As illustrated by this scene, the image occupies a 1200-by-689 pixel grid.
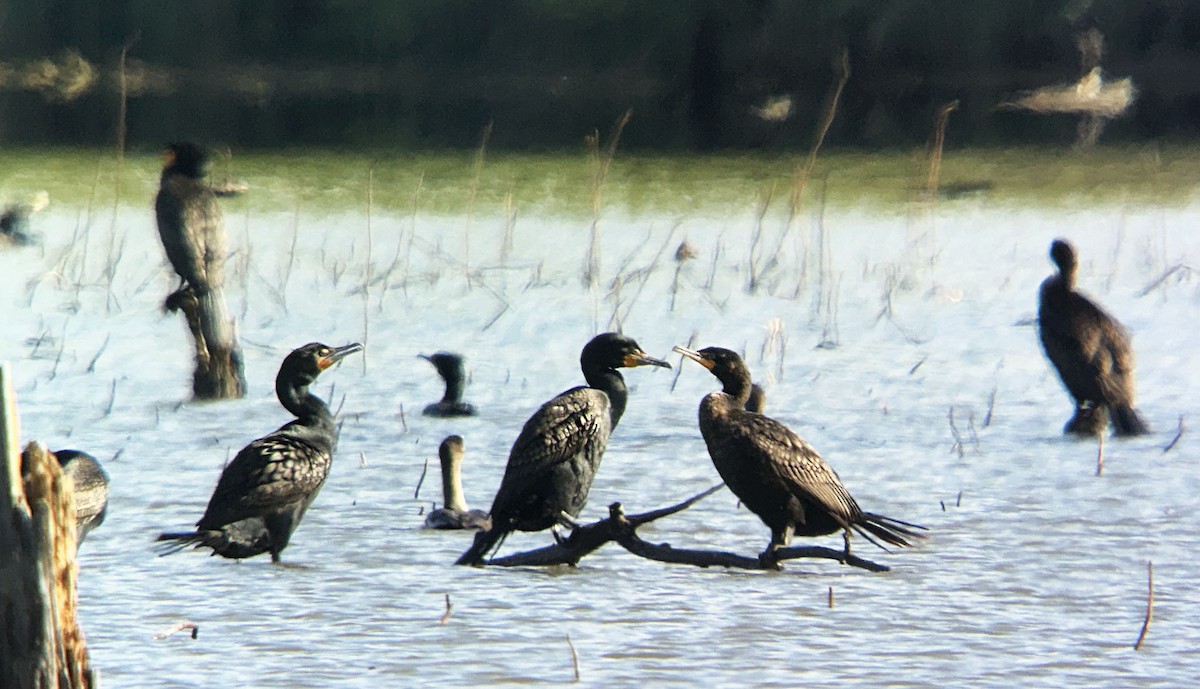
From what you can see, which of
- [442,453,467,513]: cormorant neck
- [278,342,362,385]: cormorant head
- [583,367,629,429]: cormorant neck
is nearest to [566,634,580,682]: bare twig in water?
[583,367,629,429]: cormorant neck

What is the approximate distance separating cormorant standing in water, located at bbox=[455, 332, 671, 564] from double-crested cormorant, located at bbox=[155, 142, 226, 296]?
3989 millimetres

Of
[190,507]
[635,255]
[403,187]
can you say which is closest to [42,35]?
[403,187]

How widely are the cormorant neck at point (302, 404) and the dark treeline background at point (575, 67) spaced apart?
18.4 m

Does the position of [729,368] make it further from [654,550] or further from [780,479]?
[654,550]

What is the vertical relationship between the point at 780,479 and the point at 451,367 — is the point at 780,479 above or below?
below

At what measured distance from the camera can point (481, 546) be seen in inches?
279

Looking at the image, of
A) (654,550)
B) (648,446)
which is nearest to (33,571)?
(654,550)

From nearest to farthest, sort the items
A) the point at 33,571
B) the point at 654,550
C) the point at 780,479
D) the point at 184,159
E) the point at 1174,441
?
the point at 33,571 < the point at 654,550 < the point at 780,479 < the point at 1174,441 < the point at 184,159

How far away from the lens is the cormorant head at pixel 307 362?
771 centimetres

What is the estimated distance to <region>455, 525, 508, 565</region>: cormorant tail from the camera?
278 inches

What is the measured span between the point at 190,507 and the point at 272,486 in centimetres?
135

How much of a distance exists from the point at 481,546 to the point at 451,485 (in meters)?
0.87

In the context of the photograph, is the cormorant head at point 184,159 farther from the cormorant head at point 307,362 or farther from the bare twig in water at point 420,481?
the cormorant head at point 307,362

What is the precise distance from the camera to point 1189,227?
17484 mm
